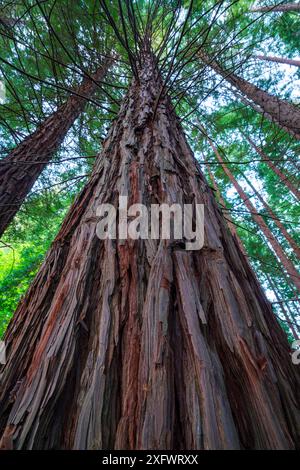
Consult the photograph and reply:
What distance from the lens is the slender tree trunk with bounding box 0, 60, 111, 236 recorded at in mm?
2877

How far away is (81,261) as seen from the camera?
0.71m

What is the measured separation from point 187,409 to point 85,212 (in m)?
0.73

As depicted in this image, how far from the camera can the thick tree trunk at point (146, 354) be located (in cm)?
41

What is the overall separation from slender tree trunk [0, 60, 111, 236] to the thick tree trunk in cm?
176

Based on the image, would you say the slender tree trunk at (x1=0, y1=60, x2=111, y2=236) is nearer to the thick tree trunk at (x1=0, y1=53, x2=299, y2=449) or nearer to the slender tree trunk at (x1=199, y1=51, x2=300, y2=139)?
the thick tree trunk at (x1=0, y1=53, x2=299, y2=449)

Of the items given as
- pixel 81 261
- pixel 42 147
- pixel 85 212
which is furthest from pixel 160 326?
pixel 42 147

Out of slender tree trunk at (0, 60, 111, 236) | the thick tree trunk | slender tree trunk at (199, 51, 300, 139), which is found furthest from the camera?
slender tree trunk at (199, 51, 300, 139)
